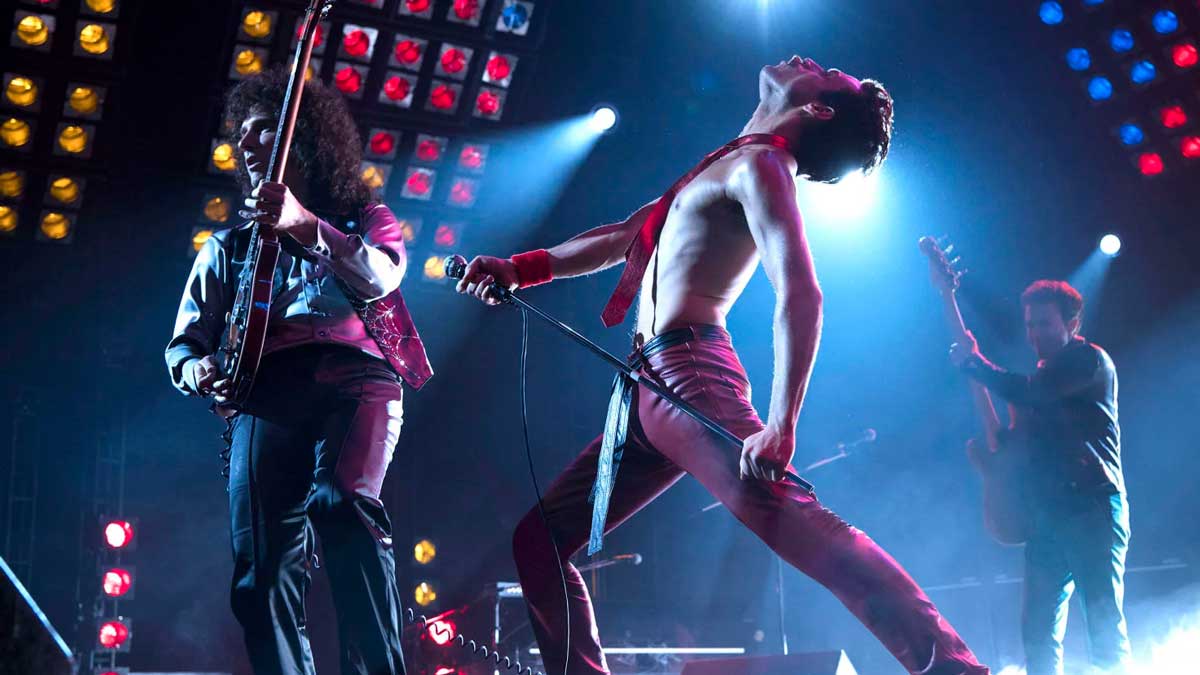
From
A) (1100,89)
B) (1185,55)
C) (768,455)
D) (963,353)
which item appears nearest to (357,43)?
(963,353)

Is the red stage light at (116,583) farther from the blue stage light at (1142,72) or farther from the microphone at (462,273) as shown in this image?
the blue stage light at (1142,72)

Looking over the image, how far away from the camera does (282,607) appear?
2766 millimetres

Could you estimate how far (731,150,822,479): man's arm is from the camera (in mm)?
2293

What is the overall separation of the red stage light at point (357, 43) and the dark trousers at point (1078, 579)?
197 inches

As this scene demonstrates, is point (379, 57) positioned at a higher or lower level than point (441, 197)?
higher

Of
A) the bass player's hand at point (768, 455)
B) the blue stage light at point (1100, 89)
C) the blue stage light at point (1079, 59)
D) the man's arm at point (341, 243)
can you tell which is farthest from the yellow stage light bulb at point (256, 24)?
the blue stage light at point (1100, 89)

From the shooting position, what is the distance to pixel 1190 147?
7812 millimetres

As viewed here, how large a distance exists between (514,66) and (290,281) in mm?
4533

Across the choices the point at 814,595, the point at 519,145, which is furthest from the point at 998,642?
the point at 519,145

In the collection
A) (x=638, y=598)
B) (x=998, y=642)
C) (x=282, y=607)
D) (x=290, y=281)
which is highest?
(x=290, y=281)

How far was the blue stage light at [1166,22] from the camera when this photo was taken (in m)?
7.54

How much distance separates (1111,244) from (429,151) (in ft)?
18.0

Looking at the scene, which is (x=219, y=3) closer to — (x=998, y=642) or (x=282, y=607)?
(x=282, y=607)

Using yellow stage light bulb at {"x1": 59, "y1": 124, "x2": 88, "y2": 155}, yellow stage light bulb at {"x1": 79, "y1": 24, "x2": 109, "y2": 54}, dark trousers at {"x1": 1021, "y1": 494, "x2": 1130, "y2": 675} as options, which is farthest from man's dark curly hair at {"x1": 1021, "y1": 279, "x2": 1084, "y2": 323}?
yellow stage light bulb at {"x1": 59, "y1": 124, "x2": 88, "y2": 155}
